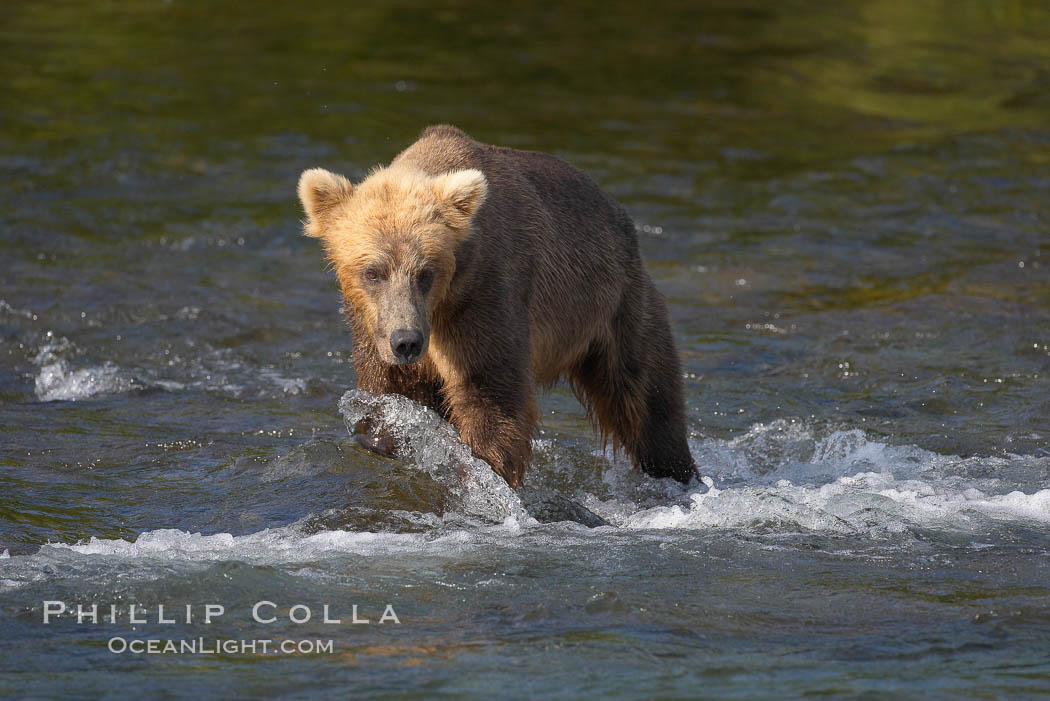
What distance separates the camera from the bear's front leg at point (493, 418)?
6.02 metres

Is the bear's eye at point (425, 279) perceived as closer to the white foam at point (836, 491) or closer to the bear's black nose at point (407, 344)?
the bear's black nose at point (407, 344)

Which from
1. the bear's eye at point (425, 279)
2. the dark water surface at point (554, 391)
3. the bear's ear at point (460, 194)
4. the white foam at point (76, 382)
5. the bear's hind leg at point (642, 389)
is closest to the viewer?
the dark water surface at point (554, 391)

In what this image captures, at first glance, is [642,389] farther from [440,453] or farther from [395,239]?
[395,239]

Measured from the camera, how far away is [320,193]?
5945 mm

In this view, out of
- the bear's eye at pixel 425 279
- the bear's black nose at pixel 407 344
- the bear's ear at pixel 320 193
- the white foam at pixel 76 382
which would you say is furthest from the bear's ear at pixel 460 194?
the white foam at pixel 76 382

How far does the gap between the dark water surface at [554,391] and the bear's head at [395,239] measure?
0.73 m

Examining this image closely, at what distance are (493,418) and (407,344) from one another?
0.73 meters

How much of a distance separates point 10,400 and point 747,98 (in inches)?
440

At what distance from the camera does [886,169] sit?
1434 cm

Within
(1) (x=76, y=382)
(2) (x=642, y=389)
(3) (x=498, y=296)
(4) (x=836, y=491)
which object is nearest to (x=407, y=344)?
(3) (x=498, y=296)

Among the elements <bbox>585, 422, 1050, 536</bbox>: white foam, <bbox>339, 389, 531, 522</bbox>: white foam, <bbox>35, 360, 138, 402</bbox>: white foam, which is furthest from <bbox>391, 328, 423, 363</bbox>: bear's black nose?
<bbox>35, 360, 138, 402</bbox>: white foam

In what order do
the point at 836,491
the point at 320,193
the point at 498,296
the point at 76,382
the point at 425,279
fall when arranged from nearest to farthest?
the point at 425,279
the point at 320,193
the point at 498,296
the point at 836,491
the point at 76,382

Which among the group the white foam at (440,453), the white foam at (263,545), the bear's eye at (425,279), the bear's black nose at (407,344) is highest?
the bear's eye at (425,279)

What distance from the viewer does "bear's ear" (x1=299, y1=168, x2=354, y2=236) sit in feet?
19.3
